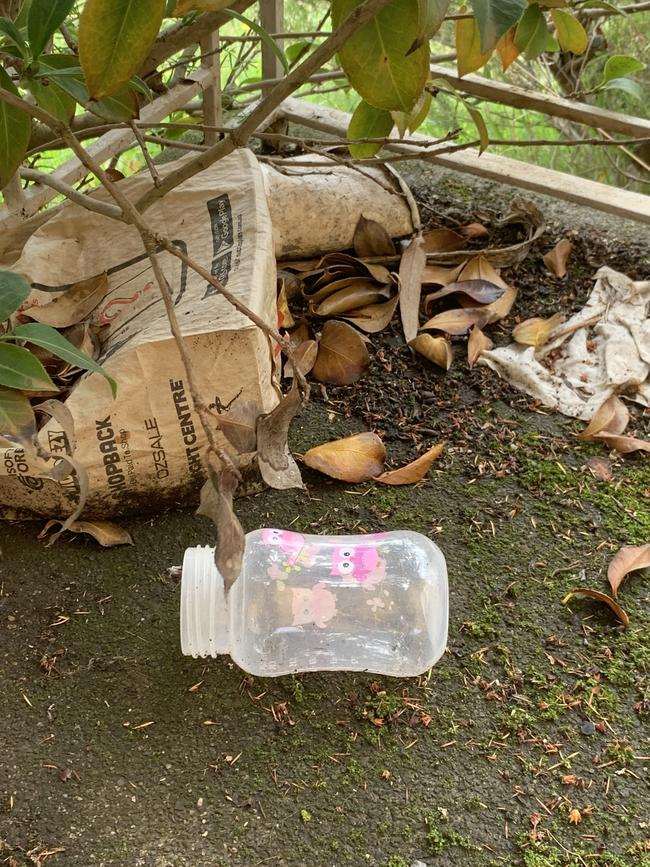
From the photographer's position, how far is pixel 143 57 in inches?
25.7

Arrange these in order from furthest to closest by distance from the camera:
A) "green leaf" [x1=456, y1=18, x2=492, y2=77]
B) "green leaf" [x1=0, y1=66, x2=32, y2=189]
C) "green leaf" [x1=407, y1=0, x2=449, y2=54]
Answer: "green leaf" [x1=0, y1=66, x2=32, y2=189] → "green leaf" [x1=456, y1=18, x2=492, y2=77] → "green leaf" [x1=407, y1=0, x2=449, y2=54]

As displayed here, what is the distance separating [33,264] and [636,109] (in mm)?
1839

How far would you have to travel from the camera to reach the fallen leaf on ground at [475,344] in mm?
1515

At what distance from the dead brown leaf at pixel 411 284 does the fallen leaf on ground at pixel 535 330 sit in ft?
0.64

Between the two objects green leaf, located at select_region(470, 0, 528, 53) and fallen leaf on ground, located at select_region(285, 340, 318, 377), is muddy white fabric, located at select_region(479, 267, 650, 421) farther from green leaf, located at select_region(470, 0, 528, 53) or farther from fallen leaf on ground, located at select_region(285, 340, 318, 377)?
green leaf, located at select_region(470, 0, 528, 53)

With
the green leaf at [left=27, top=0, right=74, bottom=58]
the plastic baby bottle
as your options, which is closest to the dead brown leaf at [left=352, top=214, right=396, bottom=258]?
the plastic baby bottle

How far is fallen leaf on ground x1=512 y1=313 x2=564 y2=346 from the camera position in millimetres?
1549

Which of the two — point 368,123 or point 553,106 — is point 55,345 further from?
point 553,106

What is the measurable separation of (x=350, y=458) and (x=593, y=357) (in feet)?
1.84

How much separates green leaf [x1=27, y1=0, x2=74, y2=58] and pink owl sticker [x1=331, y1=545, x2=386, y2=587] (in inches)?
28.7

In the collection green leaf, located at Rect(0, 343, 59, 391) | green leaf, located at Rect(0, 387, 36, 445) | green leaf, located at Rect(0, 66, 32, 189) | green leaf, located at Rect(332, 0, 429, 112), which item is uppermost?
green leaf, located at Rect(332, 0, 429, 112)

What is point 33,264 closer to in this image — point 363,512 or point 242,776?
point 363,512

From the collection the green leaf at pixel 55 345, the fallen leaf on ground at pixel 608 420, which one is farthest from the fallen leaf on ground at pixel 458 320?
the green leaf at pixel 55 345

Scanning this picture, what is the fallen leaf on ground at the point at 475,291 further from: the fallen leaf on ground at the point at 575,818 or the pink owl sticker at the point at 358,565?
the fallen leaf on ground at the point at 575,818
